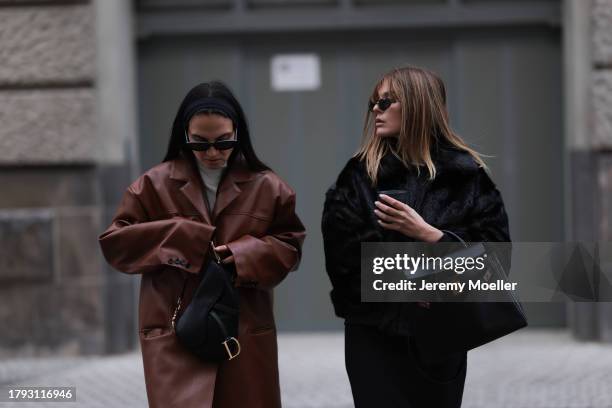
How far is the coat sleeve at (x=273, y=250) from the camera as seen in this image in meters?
3.42

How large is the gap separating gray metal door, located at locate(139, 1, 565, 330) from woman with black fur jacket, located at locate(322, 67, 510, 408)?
4759mm

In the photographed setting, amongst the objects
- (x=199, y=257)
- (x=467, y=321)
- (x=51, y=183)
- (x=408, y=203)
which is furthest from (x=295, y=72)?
(x=467, y=321)

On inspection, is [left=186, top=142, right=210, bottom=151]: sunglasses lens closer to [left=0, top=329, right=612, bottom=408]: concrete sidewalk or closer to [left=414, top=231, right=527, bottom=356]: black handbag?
[left=414, top=231, right=527, bottom=356]: black handbag

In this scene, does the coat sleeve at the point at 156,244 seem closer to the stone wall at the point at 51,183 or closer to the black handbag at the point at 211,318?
the black handbag at the point at 211,318

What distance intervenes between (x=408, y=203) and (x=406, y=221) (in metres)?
0.11

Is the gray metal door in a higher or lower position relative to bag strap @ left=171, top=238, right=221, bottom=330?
higher

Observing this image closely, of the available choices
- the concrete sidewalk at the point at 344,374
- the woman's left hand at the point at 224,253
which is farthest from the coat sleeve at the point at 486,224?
the concrete sidewalk at the point at 344,374

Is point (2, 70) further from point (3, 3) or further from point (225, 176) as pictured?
point (225, 176)

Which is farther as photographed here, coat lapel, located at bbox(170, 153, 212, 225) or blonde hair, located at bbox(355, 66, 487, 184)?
coat lapel, located at bbox(170, 153, 212, 225)

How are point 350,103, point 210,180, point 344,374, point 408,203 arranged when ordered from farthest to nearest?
point 350,103 < point 344,374 < point 210,180 < point 408,203

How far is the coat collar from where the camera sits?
3535 millimetres

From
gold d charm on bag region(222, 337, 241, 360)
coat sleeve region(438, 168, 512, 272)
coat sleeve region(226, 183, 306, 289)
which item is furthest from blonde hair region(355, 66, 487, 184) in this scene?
gold d charm on bag region(222, 337, 241, 360)

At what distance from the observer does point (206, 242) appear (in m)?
3.42

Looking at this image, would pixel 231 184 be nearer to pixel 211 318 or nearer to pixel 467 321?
pixel 211 318
